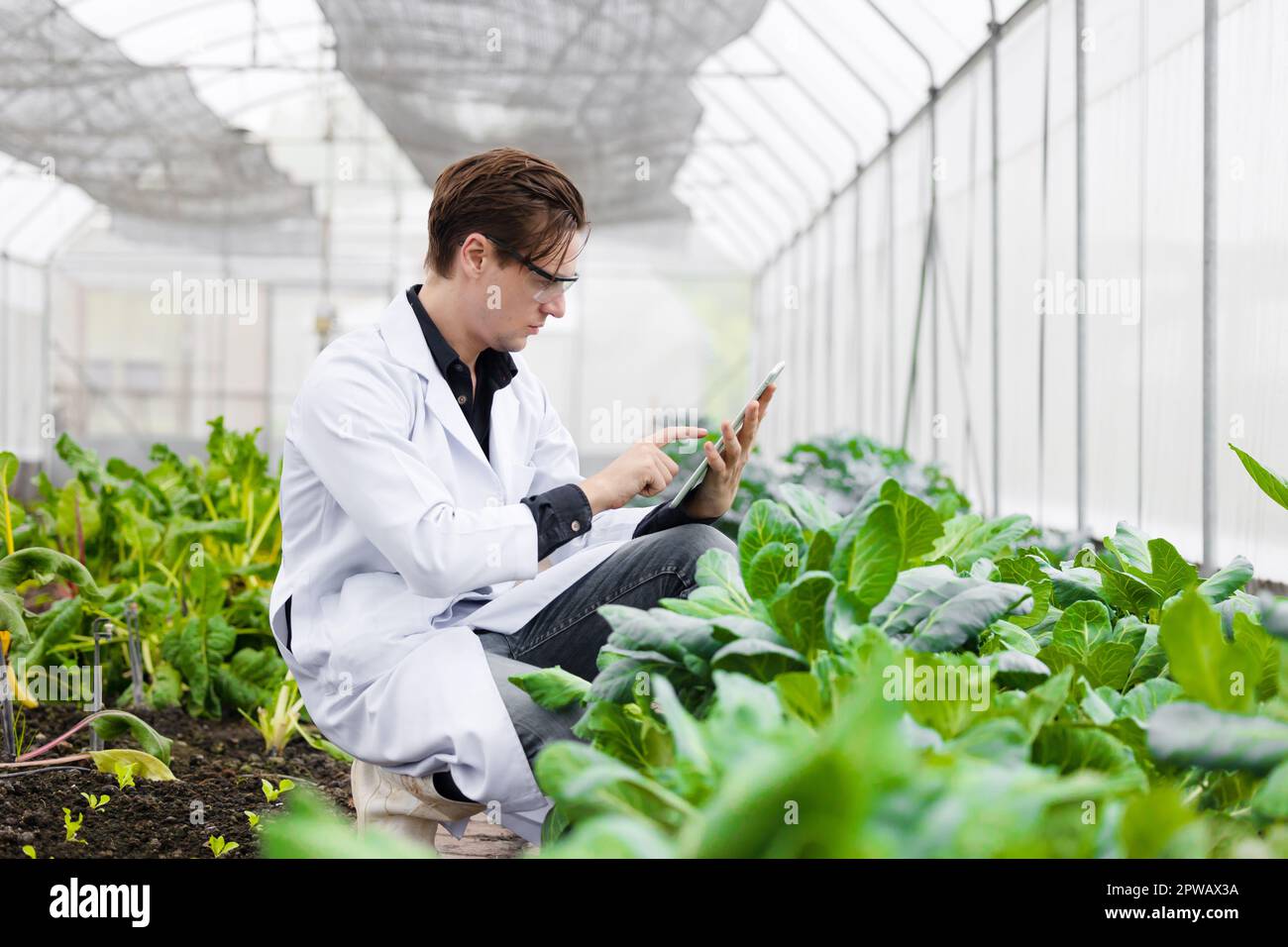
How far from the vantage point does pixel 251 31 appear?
9.27 meters

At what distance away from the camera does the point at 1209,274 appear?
359 cm

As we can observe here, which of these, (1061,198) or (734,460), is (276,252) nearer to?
(1061,198)

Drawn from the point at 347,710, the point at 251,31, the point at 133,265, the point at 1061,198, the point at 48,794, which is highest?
the point at 251,31

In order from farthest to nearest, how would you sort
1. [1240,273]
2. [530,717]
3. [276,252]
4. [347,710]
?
[276,252] < [1240,273] < [347,710] < [530,717]

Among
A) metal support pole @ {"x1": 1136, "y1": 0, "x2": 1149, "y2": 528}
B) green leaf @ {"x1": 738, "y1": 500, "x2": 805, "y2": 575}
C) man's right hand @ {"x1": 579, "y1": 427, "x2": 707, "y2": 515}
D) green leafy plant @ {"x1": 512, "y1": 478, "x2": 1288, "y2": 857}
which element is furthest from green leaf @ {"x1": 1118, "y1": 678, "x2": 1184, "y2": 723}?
metal support pole @ {"x1": 1136, "y1": 0, "x2": 1149, "y2": 528}

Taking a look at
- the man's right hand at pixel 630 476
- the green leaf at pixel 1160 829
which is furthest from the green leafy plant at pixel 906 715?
the man's right hand at pixel 630 476

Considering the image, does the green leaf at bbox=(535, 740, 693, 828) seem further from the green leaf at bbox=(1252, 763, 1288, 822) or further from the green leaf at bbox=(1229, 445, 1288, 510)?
the green leaf at bbox=(1229, 445, 1288, 510)

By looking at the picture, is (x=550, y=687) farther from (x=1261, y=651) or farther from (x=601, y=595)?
(x=1261, y=651)

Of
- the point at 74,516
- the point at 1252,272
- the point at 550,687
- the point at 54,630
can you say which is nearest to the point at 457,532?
the point at 550,687

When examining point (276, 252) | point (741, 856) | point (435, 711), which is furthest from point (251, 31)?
point (741, 856)

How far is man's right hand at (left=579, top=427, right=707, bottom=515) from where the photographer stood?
1929 mm

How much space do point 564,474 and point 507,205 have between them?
57 cm

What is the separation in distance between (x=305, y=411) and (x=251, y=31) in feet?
27.4

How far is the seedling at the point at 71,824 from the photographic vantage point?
212 centimetres
